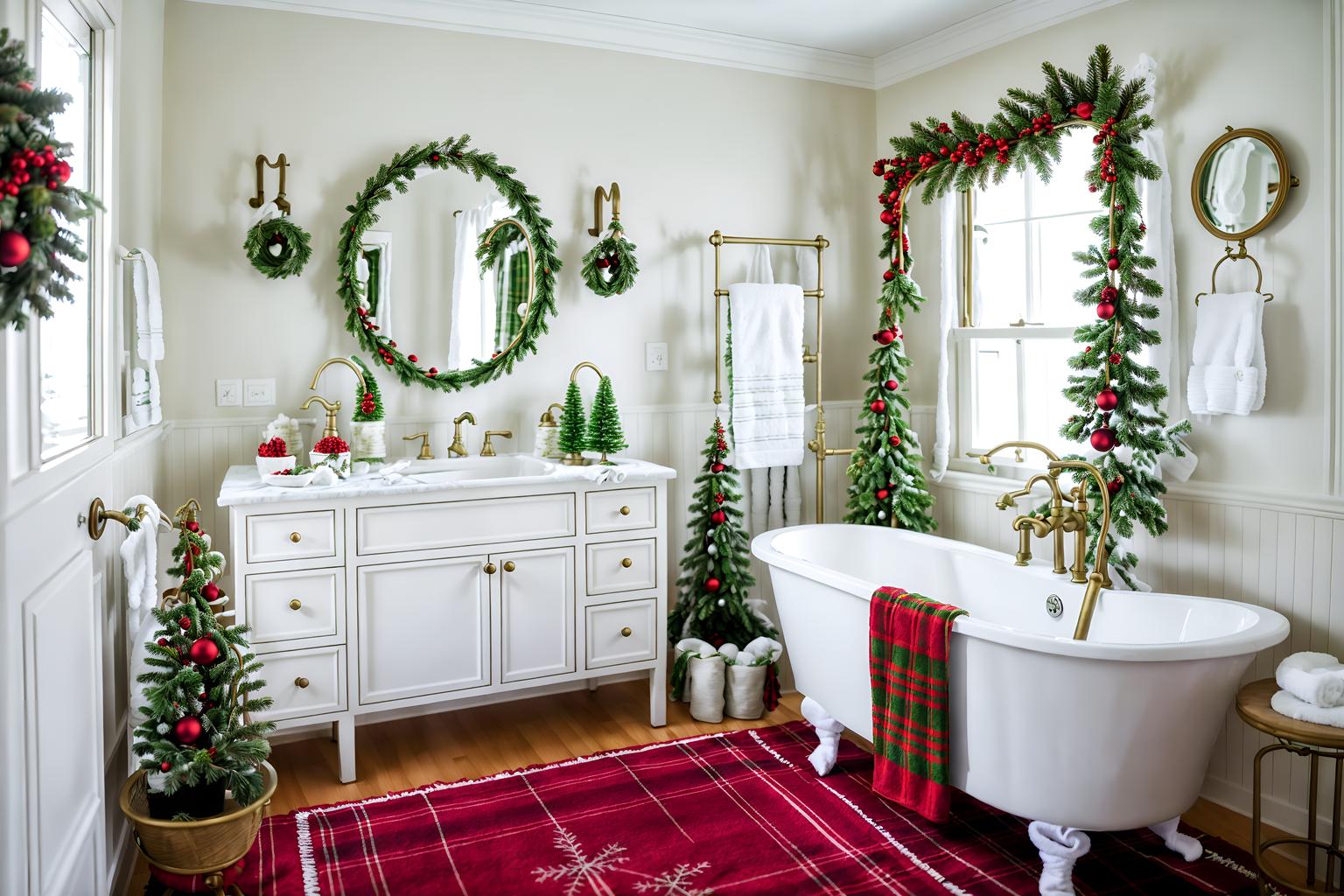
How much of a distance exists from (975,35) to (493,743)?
3.12 meters

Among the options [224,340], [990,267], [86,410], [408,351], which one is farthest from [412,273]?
[990,267]

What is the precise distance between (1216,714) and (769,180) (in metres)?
2.66

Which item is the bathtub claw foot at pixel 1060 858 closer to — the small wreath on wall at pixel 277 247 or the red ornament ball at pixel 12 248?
the red ornament ball at pixel 12 248

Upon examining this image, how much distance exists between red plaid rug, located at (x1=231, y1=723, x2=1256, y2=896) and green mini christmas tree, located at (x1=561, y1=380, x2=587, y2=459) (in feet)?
3.57

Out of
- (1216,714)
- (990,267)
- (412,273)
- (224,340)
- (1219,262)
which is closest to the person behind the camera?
(1216,714)

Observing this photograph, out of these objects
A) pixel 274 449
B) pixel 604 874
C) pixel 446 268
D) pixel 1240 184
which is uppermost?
pixel 1240 184

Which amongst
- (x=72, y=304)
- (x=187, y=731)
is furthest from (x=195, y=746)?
(x=72, y=304)

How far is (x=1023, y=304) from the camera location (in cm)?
372

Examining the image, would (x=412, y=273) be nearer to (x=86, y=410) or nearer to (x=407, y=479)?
(x=407, y=479)

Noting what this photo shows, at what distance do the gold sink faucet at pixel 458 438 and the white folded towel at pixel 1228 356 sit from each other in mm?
2336

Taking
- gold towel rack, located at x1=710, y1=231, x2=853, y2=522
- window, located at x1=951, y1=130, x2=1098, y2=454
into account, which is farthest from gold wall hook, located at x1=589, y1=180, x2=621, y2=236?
window, located at x1=951, y1=130, x2=1098, y2=454

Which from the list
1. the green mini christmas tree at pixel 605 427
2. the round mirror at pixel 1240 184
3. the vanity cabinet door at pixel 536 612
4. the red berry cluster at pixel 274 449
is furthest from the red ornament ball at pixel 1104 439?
the red berry cluster at pixel 274 449

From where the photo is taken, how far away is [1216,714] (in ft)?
7.75

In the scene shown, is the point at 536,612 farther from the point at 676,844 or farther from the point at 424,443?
the point at 676,844
